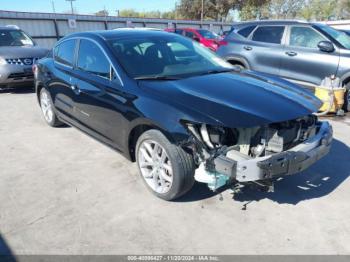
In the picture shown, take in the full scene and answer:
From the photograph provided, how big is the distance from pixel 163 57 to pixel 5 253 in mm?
2694

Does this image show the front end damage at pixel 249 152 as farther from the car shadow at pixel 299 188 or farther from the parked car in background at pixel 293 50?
the parked car in background at pixel 293 50

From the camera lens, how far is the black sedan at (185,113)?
3058 mm

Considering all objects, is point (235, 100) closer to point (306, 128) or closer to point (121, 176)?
point (306, 128)

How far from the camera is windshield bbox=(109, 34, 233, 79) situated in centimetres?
393

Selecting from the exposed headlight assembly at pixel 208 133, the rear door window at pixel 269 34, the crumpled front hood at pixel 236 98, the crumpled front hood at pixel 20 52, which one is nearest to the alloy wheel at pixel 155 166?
the exposed headlight assembly at pixel 208 133

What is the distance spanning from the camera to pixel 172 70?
4.05 meters

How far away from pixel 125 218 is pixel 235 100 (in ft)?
5.13

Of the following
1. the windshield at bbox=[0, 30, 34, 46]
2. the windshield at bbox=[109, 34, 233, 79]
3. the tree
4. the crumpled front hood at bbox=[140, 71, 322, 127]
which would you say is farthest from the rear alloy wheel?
the tree

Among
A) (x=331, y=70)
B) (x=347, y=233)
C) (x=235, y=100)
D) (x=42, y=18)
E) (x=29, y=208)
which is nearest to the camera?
(x=347, y=233)

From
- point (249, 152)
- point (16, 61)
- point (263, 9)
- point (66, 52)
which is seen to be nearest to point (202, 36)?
point (16, 61)

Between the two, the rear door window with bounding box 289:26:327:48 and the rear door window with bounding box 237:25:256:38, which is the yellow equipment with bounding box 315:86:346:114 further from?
the rear door window with bounding box 237:25:256:38

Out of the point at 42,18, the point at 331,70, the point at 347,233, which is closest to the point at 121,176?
the point at 347,233

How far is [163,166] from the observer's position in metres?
3.49

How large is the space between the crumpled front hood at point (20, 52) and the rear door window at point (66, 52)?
436 cm
